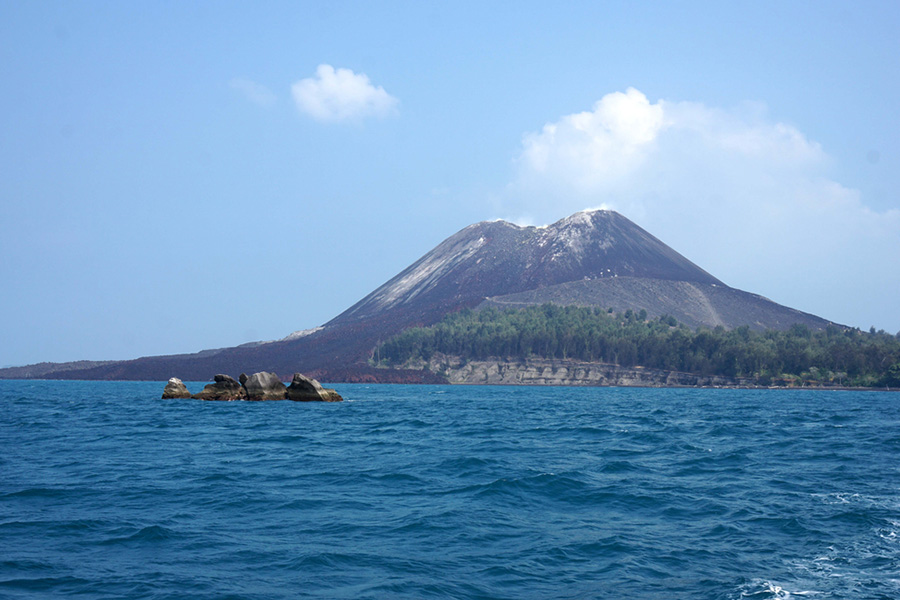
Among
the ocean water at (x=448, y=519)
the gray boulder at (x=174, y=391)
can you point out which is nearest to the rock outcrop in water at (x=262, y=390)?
the gray boulder at (x=174, y=391)

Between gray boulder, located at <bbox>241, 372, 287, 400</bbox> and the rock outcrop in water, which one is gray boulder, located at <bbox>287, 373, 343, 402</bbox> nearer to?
the rock outcrop in water

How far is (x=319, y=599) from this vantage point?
12.0 m

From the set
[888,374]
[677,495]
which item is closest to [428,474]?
[677,495]

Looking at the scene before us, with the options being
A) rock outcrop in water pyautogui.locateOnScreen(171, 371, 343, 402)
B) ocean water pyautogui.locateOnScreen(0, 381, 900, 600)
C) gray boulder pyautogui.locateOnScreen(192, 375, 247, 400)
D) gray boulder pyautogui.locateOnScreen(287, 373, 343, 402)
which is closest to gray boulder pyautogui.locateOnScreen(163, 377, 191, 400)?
rock outcrop in water pyautogui.locateOnScreen(171, 371, 343, 402)

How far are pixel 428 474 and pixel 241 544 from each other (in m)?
9.85

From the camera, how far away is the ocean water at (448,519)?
1303 cm

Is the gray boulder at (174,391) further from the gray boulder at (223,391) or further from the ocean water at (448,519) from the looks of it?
the ocean water at (448,519)

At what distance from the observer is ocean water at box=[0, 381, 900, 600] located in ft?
42.8

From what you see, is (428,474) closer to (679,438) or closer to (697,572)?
(697,572)

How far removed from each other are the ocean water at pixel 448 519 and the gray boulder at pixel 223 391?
40.0 meters

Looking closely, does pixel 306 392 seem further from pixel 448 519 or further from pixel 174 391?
pixel 448 519

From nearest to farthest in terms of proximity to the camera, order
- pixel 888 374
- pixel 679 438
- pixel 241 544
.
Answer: pixel 241 544
pixel 679 438
pixel 888 374

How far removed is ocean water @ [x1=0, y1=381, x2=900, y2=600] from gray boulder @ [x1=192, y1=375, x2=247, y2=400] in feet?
131

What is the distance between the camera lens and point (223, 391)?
248 feet
